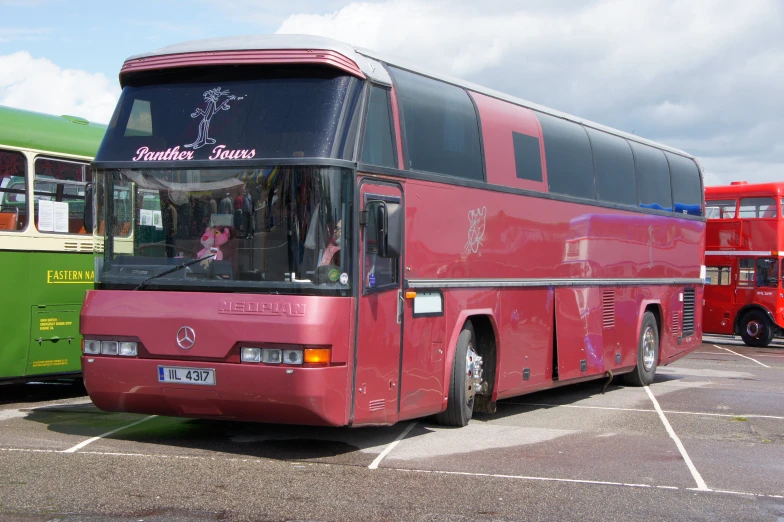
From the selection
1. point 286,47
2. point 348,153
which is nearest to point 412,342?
point 348,153

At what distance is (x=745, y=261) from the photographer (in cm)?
2867

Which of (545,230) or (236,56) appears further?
(545,230)

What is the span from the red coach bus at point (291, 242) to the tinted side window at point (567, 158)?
209 centimetres

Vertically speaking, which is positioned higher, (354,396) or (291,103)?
(291,103)

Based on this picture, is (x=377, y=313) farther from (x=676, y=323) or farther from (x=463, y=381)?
(x=676, y=323)

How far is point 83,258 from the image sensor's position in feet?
41.8

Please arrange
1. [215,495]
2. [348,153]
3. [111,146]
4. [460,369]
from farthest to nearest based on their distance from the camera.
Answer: [460,369] → [111,146] → [348,153] → [215,495]

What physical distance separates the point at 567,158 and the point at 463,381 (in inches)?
164

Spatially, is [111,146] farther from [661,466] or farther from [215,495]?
[661,466]

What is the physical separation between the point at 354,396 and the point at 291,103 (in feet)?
8.47

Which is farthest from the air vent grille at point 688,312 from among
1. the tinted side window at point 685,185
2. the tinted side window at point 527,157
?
the tinted side window at point 527,157

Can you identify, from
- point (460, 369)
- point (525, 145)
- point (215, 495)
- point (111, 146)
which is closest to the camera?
point (215, 495)

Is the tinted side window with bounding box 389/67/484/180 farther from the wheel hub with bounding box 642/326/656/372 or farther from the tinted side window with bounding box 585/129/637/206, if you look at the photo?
the wheel hub with bounding box 642/326/656/372

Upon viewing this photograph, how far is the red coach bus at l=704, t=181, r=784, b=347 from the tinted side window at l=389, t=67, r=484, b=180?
19040 millimetres
